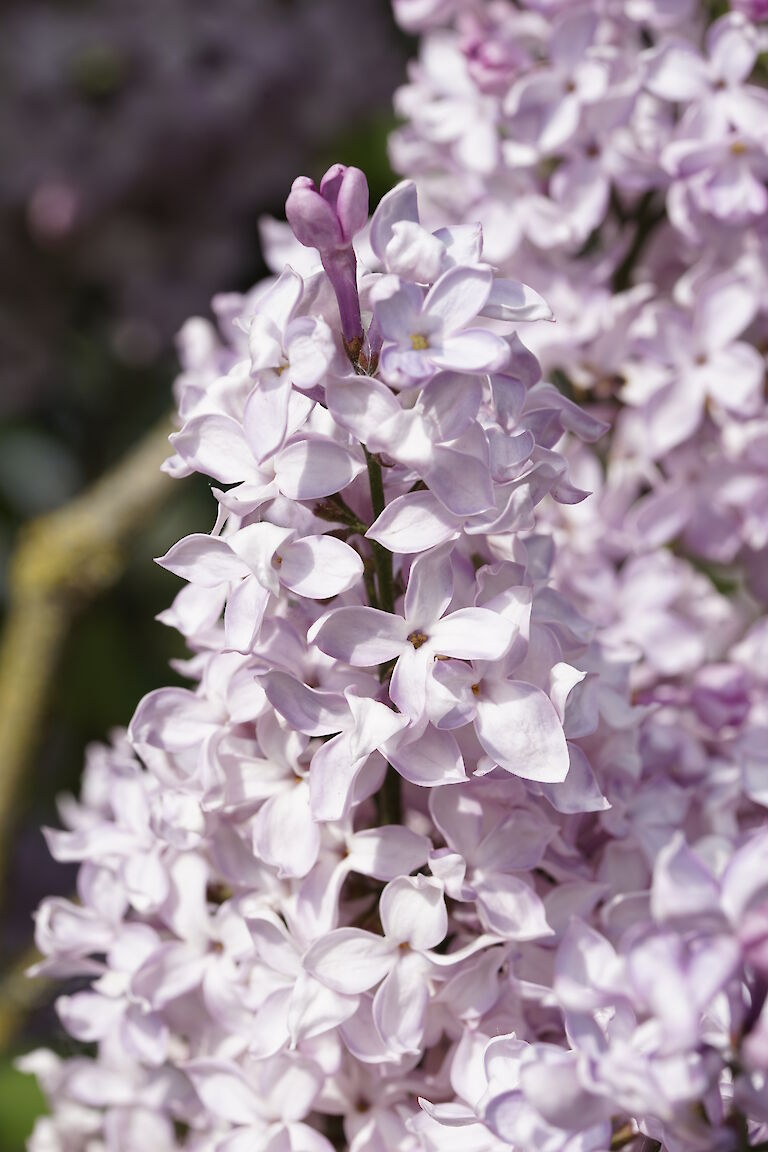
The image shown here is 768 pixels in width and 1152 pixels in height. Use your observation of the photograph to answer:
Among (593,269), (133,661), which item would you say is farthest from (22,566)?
(593,269)

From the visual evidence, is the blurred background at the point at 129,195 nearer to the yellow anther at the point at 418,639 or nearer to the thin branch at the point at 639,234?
the thin branch at the point at 639,234

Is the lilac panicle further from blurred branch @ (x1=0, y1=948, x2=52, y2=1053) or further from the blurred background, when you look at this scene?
the blurred background

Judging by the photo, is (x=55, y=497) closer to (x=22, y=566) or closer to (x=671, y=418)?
(x=22, y=566)

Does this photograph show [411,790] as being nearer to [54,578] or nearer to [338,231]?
[338,231]

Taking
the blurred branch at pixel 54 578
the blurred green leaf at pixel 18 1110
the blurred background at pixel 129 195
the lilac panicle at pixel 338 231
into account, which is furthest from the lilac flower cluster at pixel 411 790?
the blurred background at pixel 129 195

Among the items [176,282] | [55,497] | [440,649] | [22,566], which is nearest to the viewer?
[440,649]

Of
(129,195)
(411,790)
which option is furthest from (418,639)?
(129,195)
